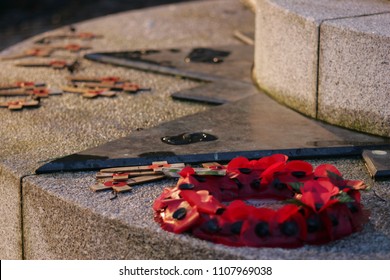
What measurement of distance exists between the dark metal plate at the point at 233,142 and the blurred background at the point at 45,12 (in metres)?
4.45

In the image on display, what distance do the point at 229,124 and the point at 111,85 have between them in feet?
4.08

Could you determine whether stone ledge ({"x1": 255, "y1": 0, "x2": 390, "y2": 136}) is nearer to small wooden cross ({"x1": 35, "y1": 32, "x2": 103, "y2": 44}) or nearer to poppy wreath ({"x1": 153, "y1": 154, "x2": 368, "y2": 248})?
poppy wreath ({"x1": 153, "y1": 154, "x2": 368, "y2": 248})

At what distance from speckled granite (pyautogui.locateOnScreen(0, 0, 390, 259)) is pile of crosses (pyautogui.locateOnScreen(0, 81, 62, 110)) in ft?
0.28

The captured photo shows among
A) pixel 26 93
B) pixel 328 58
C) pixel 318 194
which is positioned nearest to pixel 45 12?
pixel 26 93

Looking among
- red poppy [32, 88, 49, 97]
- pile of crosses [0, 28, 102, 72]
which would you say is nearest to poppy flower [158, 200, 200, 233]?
red poppy [32, 88, 49, 97]

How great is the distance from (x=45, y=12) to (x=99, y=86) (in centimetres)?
508

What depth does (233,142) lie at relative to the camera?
4.51m

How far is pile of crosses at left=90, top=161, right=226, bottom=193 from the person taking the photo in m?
3.97

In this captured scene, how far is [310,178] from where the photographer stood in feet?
12.3

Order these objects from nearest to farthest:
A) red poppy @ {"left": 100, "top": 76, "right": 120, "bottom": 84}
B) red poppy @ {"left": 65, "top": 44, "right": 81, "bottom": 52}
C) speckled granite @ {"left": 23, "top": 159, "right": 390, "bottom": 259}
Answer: speckled granite @ {"left": 23, "top": 159, "right": 390, "bottom": 259} < red poppy @ {"left": 100, "top": 76, "right": 120, "bottom": 84} < red poppy @ {"left": 65, "top": 44, "right": 81, "bottom": 52}

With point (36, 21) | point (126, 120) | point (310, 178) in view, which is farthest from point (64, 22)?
point (310, 178)

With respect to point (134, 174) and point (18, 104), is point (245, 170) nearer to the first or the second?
point (134, 174)

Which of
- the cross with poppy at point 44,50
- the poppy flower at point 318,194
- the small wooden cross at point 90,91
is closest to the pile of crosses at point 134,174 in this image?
the poppy flower at point 318,194

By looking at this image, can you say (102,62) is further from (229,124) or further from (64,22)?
(64,22)
